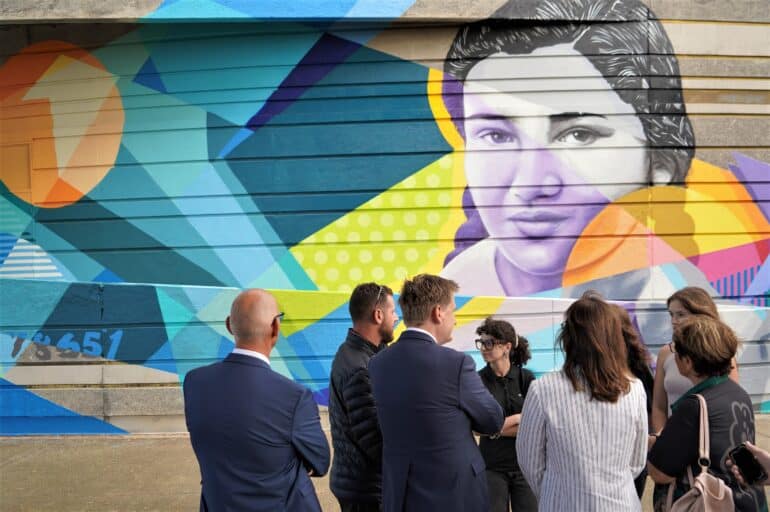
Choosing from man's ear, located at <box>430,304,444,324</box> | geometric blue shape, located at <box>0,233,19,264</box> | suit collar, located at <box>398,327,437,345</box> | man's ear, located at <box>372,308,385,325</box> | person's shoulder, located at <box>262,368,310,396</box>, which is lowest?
person's shoulder, located at <box>262,368,310,396</box>

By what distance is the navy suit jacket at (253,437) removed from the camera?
272cm

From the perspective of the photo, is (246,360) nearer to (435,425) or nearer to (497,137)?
(435,425)

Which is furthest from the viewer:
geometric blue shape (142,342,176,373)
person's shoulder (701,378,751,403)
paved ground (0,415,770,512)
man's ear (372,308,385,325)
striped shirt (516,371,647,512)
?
geometric blue shape (142,342,176,373)

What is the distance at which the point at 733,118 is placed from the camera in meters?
7.60

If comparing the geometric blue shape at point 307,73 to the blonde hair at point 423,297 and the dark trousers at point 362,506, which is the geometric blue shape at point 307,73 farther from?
the dark trousers at point 362,506

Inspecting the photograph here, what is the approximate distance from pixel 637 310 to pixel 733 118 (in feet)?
7.39

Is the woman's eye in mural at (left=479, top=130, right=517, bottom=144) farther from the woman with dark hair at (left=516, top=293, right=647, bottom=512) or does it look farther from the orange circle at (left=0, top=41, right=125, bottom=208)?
the woman with dark hair at (left=516, top=293, right=647, bottom=512)

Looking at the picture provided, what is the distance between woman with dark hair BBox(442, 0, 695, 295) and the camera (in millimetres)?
7496

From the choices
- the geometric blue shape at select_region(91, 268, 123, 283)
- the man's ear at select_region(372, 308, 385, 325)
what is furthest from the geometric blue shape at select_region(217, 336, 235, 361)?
the man's ear at select_region(372, 308, 385, 325)

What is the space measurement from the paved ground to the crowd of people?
2.73m

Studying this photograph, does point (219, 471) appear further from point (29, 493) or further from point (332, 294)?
point (332, 294)

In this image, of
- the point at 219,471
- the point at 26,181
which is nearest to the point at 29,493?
the point at 26,181

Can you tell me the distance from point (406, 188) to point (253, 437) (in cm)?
508

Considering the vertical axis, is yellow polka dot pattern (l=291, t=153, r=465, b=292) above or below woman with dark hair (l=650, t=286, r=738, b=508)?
above
